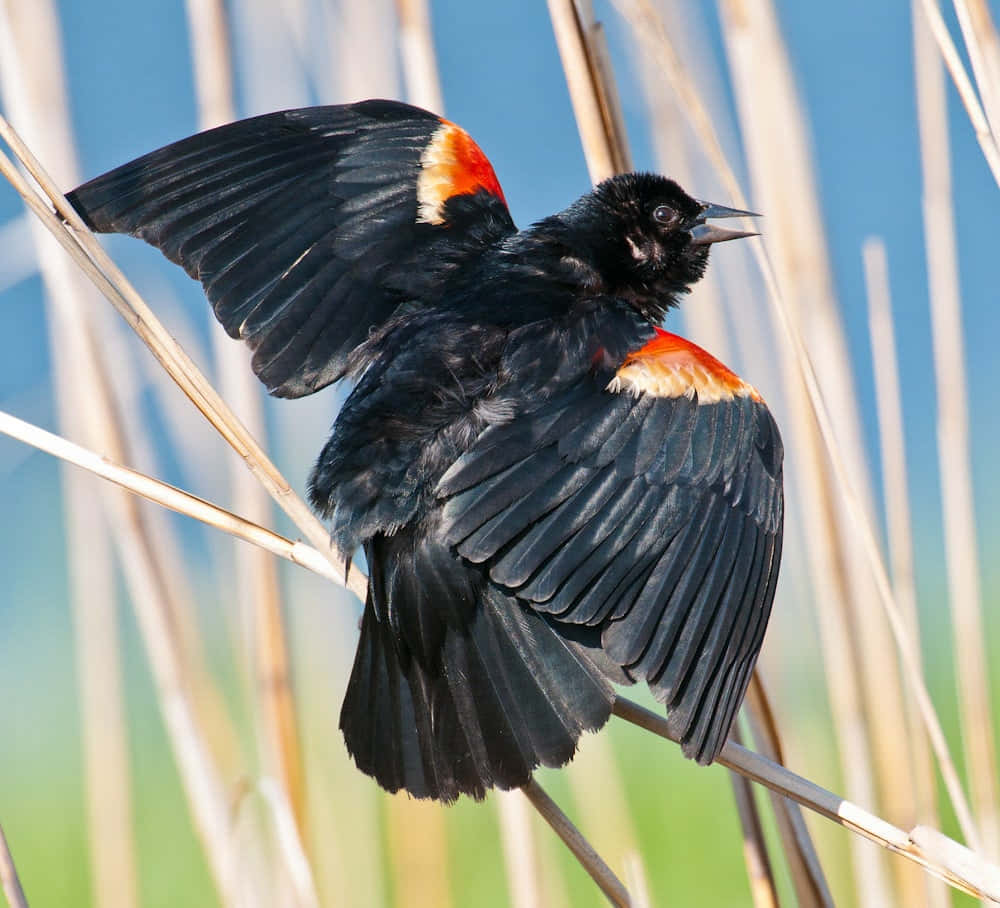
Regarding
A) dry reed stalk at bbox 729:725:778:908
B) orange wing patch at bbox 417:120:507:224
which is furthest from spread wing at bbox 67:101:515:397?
dry reed stalk at bbox 729:725:778:908

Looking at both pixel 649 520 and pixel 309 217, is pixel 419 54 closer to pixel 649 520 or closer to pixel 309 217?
pixel 309 217

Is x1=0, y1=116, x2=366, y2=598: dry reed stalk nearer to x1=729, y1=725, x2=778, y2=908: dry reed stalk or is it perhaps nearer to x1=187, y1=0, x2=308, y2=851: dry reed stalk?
x1=187, y1=0, x2=308, y2=851: dry reed stalk

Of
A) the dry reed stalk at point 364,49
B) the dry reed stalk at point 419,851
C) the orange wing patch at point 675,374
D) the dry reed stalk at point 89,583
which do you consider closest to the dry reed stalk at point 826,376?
the orange wing patch at point 675,374

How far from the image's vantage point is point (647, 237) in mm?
1847

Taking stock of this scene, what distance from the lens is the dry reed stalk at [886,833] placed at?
1121 mm

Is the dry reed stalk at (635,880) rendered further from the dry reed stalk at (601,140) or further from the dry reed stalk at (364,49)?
the dry reed stalk at (364,49)

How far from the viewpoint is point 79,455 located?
1.33 m

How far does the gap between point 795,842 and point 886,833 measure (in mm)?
269

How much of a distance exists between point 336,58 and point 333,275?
0.59 meters

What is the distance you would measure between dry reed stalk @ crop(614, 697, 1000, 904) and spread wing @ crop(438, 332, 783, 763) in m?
0.05

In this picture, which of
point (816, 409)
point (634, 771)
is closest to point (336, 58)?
point (816, 409)

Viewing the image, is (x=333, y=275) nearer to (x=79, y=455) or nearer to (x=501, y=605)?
(x=79, y=455)

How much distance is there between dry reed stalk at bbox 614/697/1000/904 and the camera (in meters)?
1.12

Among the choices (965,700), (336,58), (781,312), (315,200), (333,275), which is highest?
(336,58)
